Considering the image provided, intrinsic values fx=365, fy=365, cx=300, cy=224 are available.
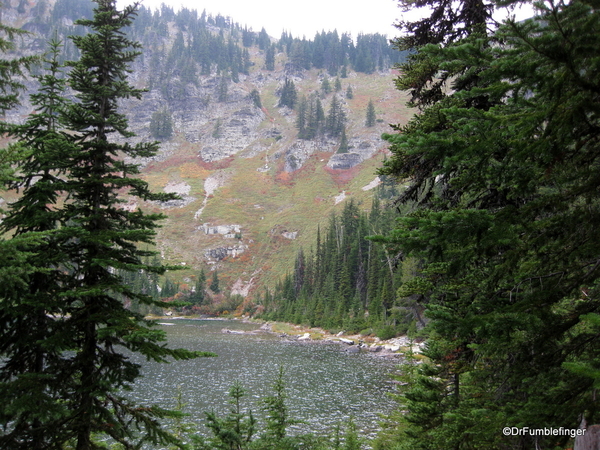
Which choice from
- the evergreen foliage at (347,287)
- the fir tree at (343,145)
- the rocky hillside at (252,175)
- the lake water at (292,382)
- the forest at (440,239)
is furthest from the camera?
the fir tree at (343,145)

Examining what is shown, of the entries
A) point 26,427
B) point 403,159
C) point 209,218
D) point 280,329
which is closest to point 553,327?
point 403,159

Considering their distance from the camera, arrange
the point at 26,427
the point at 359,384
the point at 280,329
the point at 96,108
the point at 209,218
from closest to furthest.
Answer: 1. the point at 26,427
2. the point at 96,108
3. the point at 359,384
4. the point at 280,329
5. the point at 209,218

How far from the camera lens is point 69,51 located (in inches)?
7579

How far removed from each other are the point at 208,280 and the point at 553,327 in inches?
4580

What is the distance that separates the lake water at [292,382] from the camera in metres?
24.2

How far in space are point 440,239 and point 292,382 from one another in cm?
3152

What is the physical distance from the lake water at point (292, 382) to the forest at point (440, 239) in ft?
→ 31.0

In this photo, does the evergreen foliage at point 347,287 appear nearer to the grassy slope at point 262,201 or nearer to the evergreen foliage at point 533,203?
the grassy slope at point 262,201

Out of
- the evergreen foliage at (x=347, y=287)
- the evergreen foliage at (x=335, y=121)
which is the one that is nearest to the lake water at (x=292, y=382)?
the evergreen foliage at (x=347, y=287)

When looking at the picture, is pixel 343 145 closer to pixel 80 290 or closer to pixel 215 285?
pixel 215 285

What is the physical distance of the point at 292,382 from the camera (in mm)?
32062

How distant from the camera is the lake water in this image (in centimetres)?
2422

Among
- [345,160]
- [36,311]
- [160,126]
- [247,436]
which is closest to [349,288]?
[247,436]

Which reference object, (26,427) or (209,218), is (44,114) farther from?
(209,218)
